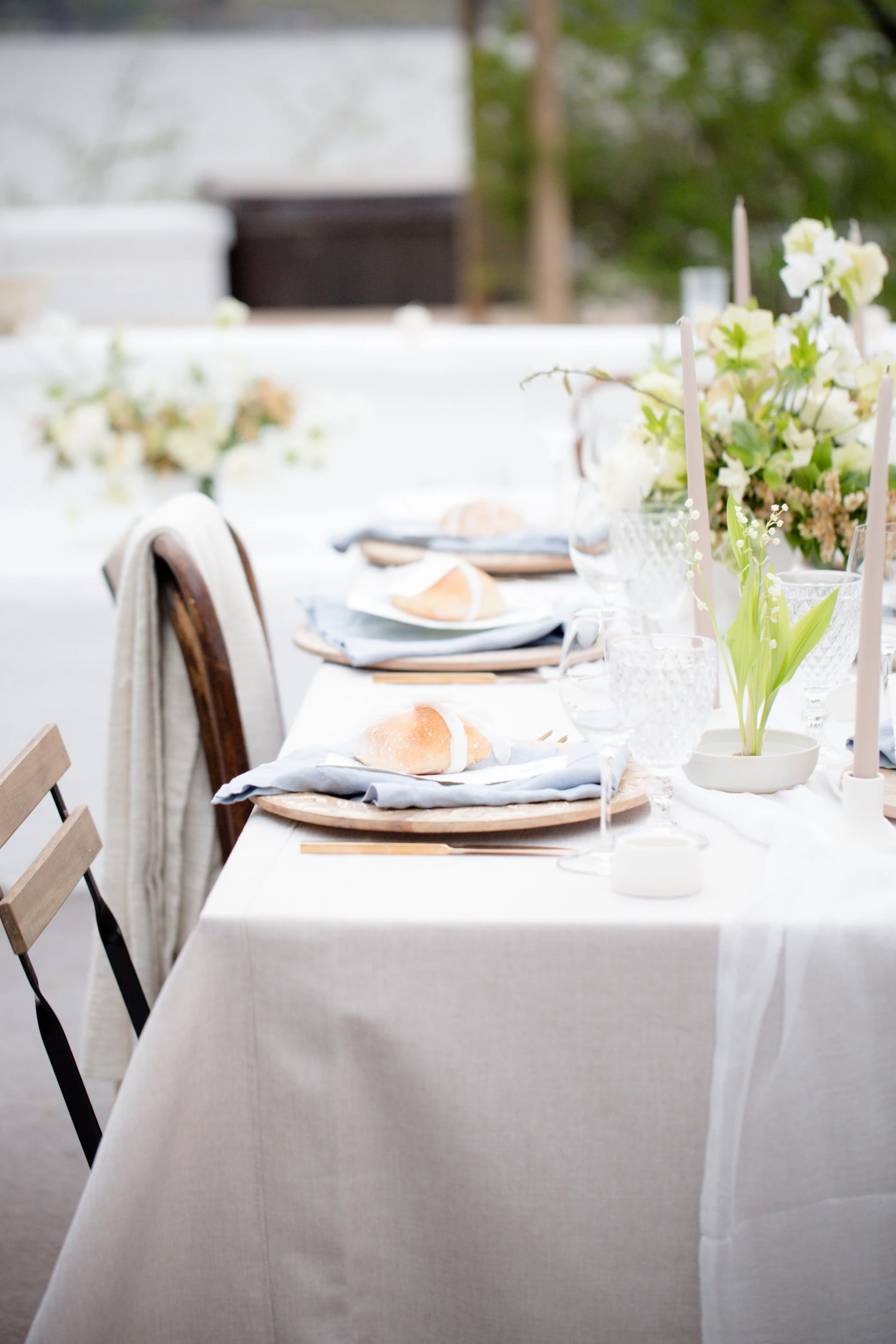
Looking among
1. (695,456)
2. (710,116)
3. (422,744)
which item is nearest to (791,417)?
(695,456)

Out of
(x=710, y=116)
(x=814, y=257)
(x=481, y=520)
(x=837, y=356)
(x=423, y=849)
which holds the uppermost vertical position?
(x=710, y=116)

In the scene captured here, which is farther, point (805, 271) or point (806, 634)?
point (805, 271)

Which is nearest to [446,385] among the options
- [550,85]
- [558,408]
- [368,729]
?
[558,408]

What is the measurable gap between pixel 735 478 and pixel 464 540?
2.14 feet

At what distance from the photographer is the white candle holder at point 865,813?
0.93m

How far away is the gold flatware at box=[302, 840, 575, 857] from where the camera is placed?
0.93m

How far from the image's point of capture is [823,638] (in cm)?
109

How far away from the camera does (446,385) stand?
140 inches

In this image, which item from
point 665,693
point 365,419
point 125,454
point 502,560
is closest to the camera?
point 665,693

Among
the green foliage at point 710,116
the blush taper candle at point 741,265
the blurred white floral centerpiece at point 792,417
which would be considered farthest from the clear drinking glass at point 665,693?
the green foliage at point 710,116

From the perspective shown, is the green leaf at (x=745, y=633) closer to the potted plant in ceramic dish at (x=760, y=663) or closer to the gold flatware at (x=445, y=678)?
the potted plant in ceramic dish at (x=760, y=663)

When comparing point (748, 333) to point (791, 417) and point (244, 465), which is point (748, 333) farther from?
point (244, 465)

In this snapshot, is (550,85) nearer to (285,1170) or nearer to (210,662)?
(210,662)

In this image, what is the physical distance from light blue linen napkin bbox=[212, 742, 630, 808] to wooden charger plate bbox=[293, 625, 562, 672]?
1.35 feet
